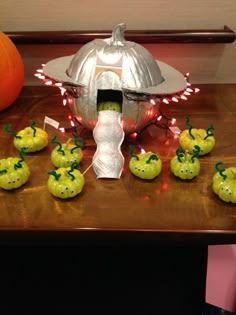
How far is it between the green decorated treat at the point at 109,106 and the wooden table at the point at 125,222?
0.08 metres

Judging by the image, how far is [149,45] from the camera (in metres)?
1.07

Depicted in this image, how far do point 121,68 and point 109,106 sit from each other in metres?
0.08

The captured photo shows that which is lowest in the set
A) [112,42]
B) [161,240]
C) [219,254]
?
[219,254]

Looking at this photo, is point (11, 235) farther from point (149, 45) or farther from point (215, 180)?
point (149, 45)

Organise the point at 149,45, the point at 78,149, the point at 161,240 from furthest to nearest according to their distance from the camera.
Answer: the point at 149,45
the point at 78,149
the point at 161,240

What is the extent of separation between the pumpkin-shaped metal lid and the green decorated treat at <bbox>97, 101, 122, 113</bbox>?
5cm

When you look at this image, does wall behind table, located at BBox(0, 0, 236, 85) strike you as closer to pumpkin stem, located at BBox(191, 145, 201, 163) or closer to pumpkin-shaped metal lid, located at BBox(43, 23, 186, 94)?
pumpkin-shaped metal lid, located at BBox(43, 23, 186, 94)

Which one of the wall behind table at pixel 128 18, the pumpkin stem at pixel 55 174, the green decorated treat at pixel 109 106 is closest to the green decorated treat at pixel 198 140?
the green decorated treat at pixel 109 106

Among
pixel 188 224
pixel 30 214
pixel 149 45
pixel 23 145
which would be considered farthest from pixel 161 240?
pixel 149 45

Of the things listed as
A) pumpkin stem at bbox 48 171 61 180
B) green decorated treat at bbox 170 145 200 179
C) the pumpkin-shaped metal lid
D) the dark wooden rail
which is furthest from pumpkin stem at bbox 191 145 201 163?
the dark wooden rail

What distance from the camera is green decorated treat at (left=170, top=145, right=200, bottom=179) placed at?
71 centimetres

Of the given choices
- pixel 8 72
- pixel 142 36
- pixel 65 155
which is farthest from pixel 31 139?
pixel 142 36

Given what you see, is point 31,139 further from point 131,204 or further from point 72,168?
point 131,204

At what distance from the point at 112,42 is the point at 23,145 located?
27cm
